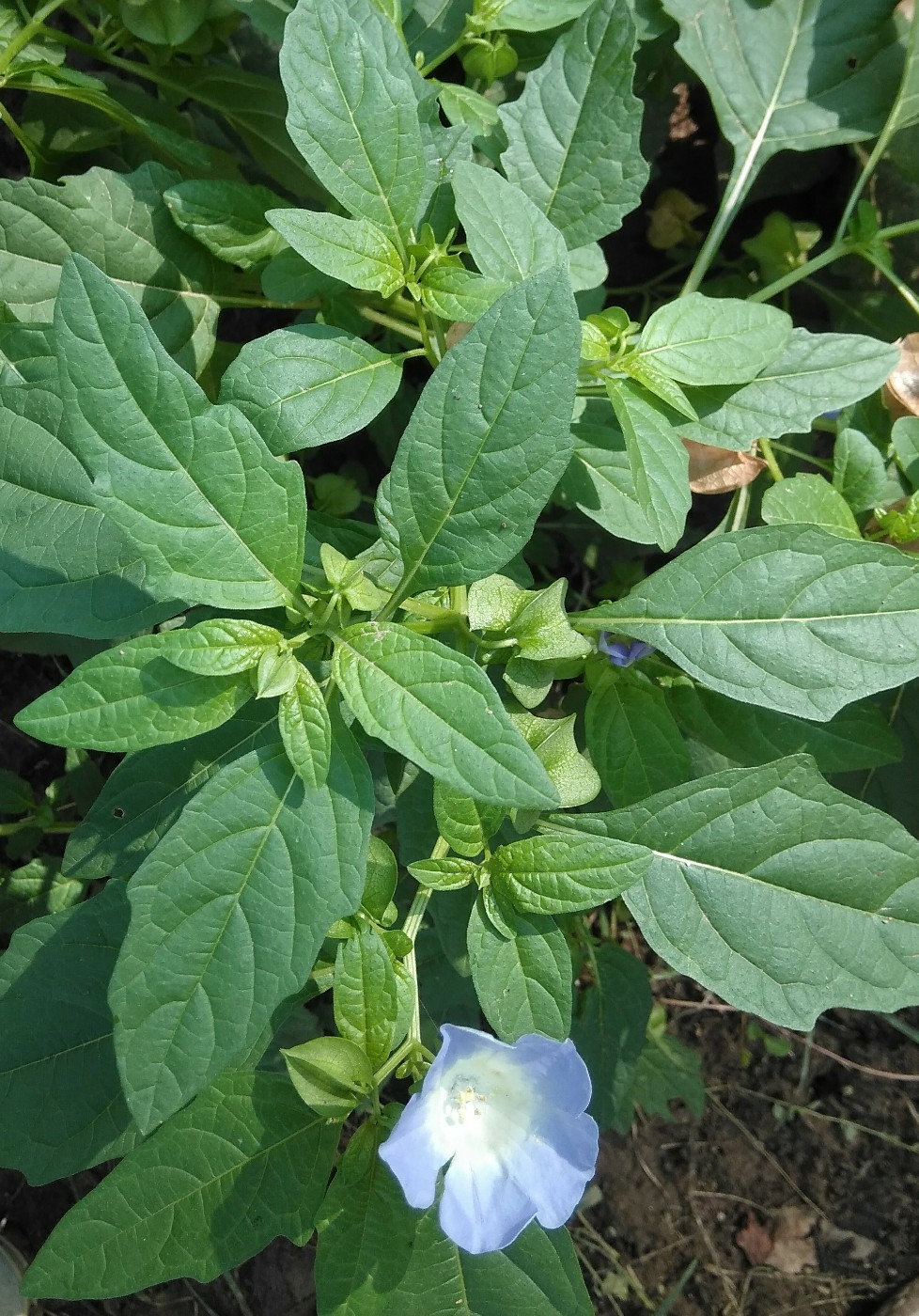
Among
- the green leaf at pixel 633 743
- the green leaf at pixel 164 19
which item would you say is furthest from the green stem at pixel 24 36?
the green leaf at pixel 633 743

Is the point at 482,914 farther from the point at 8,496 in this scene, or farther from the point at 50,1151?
the point at 8,496

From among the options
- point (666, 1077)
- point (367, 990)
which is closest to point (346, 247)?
point (367, 990)

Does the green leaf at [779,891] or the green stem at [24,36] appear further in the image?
the green stem at [24,36]

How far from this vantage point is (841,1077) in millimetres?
2803

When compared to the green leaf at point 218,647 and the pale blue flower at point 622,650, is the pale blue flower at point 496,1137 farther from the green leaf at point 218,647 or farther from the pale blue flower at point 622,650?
the pale blue flower at point 622,650

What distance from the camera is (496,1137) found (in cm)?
132

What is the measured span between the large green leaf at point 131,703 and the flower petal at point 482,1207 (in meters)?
0.64

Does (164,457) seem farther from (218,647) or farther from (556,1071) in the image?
(556,1071)

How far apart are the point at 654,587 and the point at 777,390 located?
0.43 meters

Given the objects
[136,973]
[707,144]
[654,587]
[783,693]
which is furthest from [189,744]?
[707,144]

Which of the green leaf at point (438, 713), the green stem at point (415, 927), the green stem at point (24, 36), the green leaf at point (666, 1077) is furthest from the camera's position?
the green leaf at point (666, 1077)

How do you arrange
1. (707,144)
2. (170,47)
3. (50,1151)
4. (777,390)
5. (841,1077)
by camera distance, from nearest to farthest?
(50,1151)
(777,390)
(170,47)
(707,144)
(841,1077)

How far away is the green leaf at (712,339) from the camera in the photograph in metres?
1.52

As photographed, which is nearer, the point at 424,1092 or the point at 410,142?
the point at 424,1092
